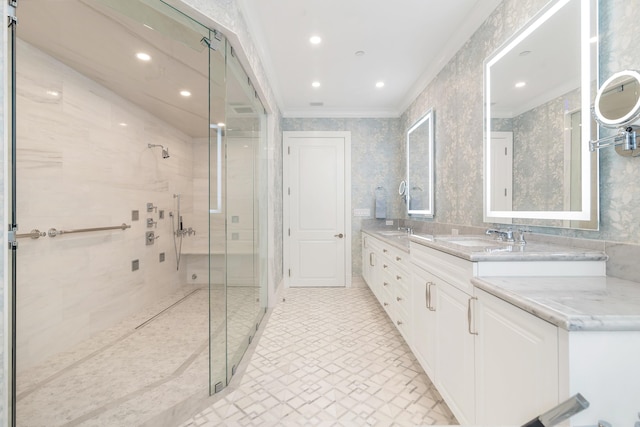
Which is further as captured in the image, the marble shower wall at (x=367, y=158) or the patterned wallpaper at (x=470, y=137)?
the marble shower wall at (x=367, y=158)

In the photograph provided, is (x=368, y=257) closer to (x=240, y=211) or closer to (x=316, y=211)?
(x=316, y=211)

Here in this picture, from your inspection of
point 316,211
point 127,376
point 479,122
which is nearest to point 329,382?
point 127,376

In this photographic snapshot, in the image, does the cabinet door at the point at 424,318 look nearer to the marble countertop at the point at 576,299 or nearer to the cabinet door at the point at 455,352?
the cabinet door at the point at 455,352

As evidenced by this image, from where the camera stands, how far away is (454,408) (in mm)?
1358

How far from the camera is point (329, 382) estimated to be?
186 cm

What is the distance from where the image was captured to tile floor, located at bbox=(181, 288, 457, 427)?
155 cm

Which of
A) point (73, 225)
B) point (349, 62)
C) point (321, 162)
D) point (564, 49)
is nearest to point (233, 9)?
point (349, 62)

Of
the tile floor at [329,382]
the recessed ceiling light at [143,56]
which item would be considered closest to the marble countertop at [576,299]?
the tile floor at [329,382]

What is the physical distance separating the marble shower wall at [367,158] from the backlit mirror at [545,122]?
2181 mm

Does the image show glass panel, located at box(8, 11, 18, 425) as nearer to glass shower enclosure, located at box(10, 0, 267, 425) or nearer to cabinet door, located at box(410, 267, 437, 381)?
glass shower enclosure, located at box(10, 0, 267, 425)

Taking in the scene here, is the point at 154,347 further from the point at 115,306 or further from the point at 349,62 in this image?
the point at 349,62

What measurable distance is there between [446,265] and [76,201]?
9.34ft

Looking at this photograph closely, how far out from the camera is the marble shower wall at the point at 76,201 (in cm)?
194

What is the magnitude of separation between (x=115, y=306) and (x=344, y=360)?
2.27 metres
